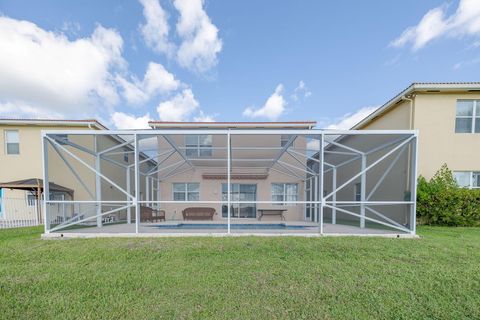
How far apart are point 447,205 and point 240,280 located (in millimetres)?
10204

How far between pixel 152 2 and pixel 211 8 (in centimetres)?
322

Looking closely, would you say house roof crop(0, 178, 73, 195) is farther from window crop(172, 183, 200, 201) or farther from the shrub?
the shrub

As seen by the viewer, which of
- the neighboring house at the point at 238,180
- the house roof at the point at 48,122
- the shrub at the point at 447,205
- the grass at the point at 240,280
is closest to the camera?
the grass at the point at 240,280

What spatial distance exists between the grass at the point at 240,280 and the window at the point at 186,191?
776cm

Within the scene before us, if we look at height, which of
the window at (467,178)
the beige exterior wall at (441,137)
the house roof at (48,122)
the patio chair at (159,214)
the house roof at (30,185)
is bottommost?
the patio chair at (159,214)

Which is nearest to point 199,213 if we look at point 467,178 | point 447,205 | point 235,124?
point 235,124

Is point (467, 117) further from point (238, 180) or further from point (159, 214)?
point (159, 214)

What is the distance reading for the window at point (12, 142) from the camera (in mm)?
12773

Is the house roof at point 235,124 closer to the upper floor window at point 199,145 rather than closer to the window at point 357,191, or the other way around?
the upper floor window at point 199,145

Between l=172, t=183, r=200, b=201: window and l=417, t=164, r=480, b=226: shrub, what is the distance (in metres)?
11.6

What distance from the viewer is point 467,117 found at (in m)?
9.85

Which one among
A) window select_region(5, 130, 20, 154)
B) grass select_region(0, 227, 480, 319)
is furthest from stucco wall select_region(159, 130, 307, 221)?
window select_region(5, 130, 20, 154)

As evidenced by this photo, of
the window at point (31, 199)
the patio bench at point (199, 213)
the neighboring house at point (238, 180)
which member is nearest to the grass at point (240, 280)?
the patio bench at point (199, 213)

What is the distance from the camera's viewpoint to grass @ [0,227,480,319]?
2934 mm
